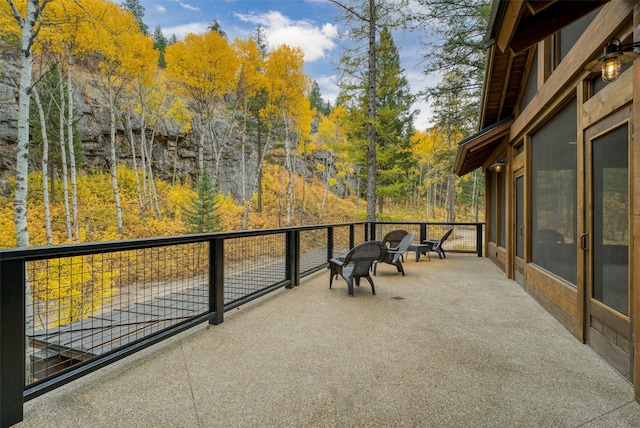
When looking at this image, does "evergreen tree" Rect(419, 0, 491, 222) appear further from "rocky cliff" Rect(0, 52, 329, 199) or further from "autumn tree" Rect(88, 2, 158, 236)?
"rocky cliff" Rect(0, 52, 329, 199)

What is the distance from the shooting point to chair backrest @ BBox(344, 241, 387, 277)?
420cm

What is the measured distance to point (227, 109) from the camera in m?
17.0

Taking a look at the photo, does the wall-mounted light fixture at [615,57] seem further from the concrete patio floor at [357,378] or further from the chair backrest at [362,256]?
the chair backrest at [362,256]

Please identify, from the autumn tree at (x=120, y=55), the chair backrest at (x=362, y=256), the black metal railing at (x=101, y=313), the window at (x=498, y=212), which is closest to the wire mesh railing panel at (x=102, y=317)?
the black metal railing at (x=101, y=313)

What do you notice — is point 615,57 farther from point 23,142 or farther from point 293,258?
point 23,142

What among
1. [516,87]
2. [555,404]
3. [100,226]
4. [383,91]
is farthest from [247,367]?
Result: [100,226]

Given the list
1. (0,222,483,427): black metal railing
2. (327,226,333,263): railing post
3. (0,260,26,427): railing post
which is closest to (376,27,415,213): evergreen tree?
(0,222,483,427): black metal railing

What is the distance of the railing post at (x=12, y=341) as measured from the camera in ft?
5.12

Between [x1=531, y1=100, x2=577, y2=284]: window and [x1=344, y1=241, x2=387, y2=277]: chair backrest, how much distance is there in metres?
2.14

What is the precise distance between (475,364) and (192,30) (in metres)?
14.9

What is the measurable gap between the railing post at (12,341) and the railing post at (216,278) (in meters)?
1.58

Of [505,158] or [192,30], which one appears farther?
[192,30]

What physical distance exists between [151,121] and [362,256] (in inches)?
653

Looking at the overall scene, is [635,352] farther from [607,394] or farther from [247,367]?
[247,367]
